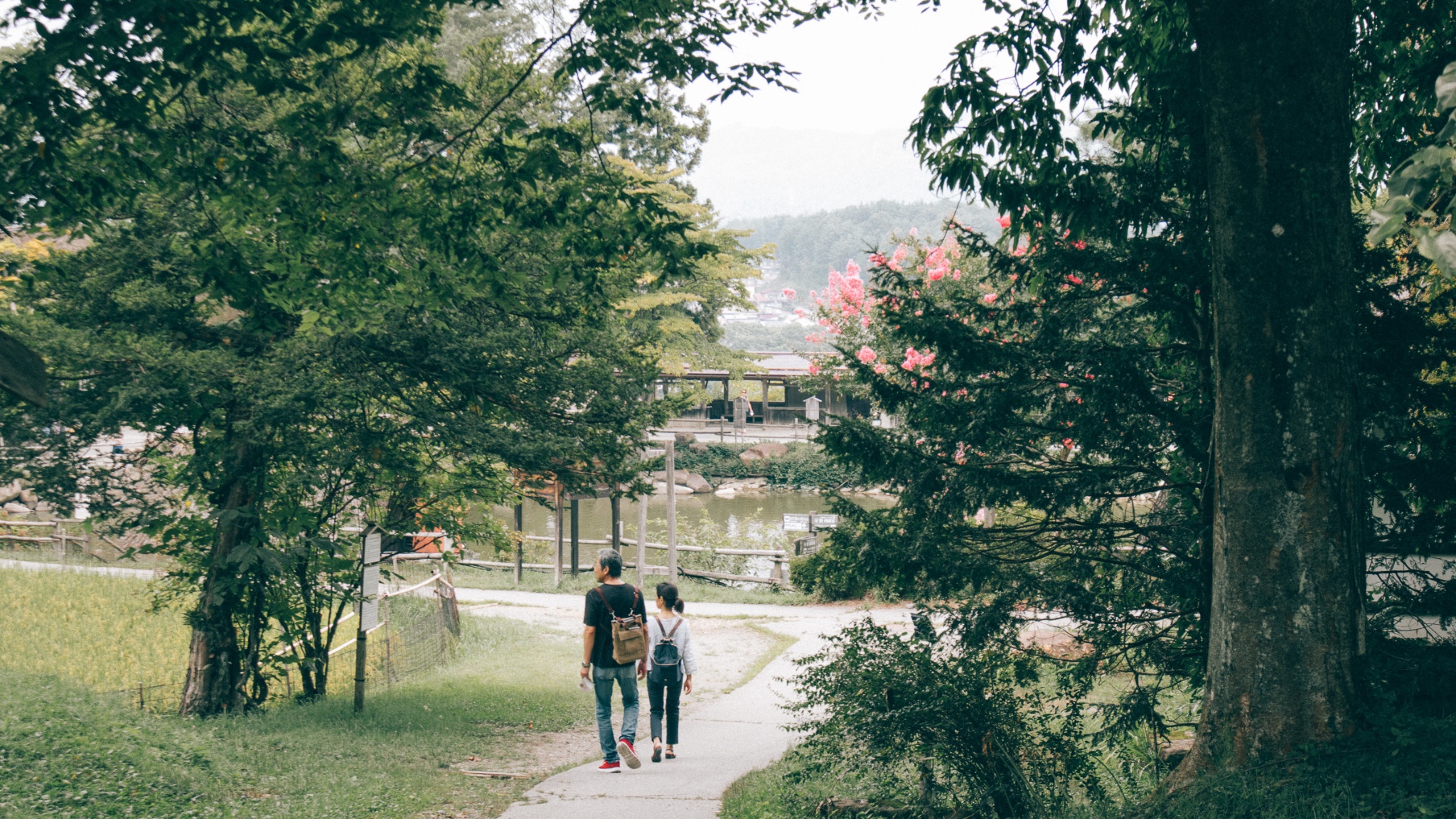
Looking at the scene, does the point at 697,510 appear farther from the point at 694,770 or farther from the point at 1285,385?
the point at 1285,385

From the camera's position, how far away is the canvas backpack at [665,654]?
788 centimetres

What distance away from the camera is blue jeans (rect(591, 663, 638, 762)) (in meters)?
7.37

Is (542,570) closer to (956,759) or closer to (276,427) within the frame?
(276,427)

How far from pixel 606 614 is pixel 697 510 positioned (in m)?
28.1

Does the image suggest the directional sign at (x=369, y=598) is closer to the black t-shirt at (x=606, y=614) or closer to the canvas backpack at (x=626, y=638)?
the black t-shirt at (x=606, y=614)

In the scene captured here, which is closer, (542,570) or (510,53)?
(510,53)

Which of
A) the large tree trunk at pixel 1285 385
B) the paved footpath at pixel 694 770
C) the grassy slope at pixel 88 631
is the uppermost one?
the large tree trunk at pixel 1285 385

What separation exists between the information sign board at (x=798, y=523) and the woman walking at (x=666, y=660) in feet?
45.8

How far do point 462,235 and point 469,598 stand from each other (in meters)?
14.2

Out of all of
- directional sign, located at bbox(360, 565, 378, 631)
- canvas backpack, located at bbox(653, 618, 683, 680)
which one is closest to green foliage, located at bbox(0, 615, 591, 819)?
directional sign, located at bbox(360, 565, 378, 631)

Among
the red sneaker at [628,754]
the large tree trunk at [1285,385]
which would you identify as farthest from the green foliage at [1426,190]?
the red sneaker at [628,754]

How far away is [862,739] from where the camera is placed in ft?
18.5

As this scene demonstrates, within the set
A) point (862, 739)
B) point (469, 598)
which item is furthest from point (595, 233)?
point (469, 598)

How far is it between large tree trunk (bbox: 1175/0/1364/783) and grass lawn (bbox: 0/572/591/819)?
188 inches
